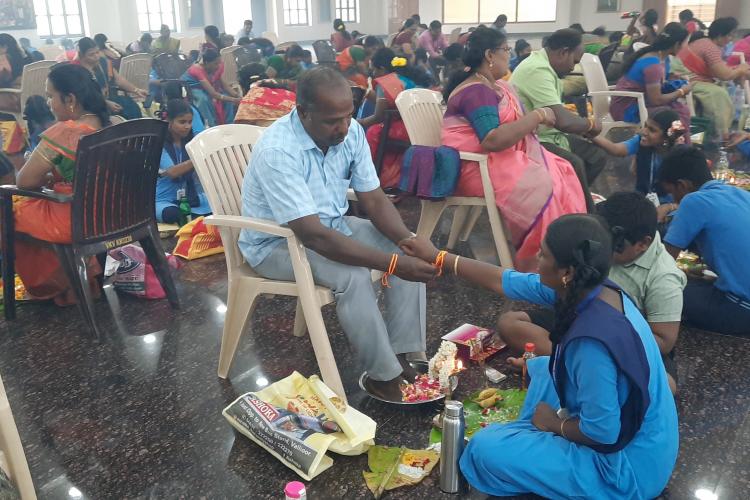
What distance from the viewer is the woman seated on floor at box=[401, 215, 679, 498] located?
1.51 meters

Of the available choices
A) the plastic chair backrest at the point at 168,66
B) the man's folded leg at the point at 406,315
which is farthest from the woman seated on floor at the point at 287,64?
the man's folded leg at the point at 406,315

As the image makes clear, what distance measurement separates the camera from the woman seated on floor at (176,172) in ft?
13.0

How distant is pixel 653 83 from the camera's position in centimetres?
493

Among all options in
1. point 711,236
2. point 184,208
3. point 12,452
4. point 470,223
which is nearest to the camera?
point 12,452

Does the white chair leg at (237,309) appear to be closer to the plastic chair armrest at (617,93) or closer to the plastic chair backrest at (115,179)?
the plastic chair backrest at (115,179)

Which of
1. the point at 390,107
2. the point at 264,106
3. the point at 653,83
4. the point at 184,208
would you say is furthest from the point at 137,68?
the point at 653,83

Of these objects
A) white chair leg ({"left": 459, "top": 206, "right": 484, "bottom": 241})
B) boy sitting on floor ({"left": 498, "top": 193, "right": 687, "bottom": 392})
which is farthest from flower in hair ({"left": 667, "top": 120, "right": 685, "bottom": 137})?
boy sitting on floor ({"left": 498, "top": 193, "right": 687, "bottom": 392})

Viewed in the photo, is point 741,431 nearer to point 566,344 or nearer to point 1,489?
point 566,344

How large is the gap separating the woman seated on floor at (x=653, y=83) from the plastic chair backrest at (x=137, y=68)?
16.4ft

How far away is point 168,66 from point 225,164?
582 centimetres

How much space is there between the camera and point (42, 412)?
228 cm

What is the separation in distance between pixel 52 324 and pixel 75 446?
1.05 m

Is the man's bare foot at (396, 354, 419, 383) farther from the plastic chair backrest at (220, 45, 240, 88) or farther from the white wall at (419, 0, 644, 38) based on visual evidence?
the white wall at (419, 0, 644, 38)

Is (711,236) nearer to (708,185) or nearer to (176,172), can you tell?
(708,185)
